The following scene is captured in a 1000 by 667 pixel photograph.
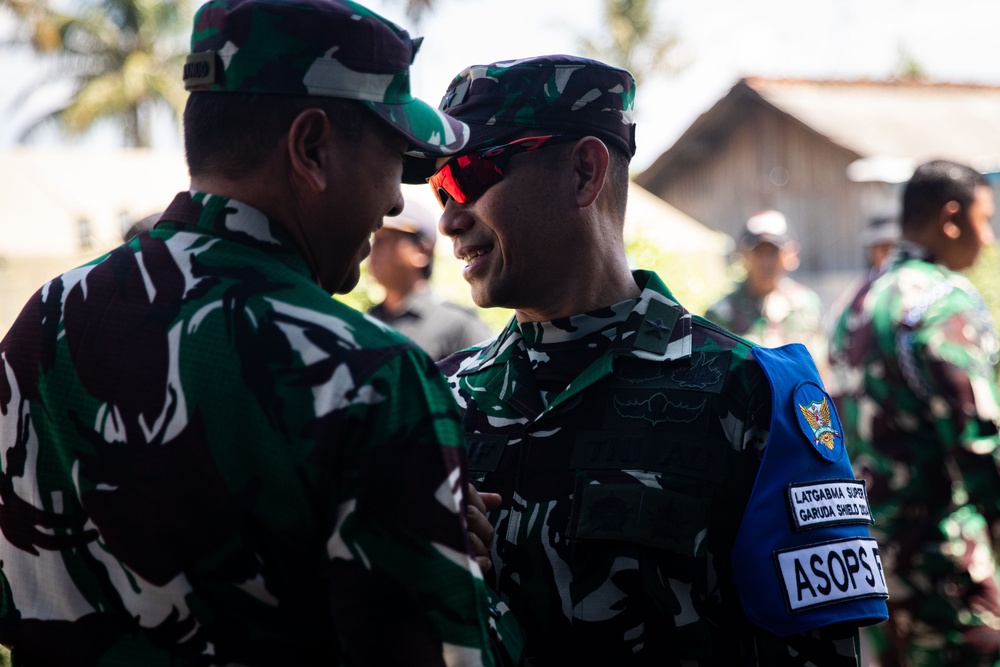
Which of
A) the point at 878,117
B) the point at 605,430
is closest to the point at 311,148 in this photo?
the point at 605,430

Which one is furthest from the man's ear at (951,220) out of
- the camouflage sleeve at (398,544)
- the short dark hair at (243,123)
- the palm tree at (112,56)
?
the palm tree at (112,56)

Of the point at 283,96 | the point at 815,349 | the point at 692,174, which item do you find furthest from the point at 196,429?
the point at 692,174

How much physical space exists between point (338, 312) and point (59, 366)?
413 mm

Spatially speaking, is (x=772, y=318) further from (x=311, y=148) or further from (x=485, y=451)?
(x=311, y=148)

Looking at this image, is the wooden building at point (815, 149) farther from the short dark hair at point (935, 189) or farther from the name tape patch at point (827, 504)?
the name tape patch at point (827, 504)

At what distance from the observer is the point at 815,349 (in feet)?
25.7

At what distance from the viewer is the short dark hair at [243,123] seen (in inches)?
58.3

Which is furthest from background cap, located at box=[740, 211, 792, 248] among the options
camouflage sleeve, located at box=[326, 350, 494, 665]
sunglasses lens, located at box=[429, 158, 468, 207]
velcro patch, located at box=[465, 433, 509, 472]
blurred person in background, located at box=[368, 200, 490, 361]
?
camouflage sleeve, located at box=[326, 350, 494, 665]

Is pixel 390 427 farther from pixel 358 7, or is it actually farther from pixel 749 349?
pixel 749 349

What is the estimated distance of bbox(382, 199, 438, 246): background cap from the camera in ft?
17.7

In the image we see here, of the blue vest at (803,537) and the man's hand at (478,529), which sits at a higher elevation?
the man's hand at (478,529)

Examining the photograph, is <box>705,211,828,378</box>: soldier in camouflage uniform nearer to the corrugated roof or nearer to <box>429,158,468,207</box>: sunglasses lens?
<box>429,158,468,207</box>: sunglasses lens

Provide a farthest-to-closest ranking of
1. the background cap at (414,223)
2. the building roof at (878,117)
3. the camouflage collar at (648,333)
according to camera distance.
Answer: the building roof at (878,117) → the background cap at (414,223) → the camouflage collar at (648,333)

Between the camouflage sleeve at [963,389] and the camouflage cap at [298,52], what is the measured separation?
304cm
